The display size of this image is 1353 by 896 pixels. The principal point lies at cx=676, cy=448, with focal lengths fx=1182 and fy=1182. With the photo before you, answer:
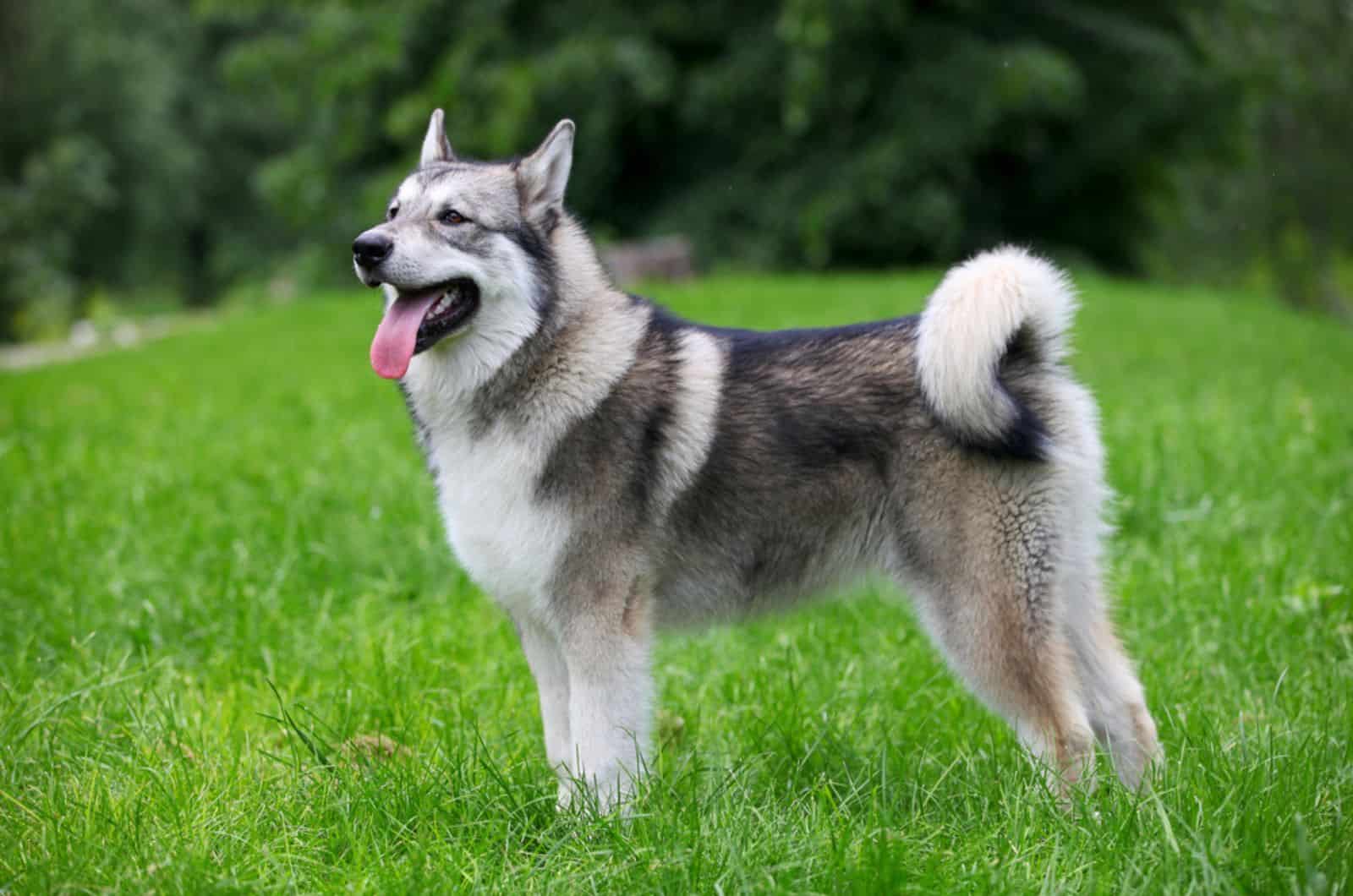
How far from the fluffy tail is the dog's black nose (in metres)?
1.36

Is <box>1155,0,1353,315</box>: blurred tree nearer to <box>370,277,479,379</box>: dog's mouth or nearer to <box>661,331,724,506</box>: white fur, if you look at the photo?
<box>661,331,724,506</box>: white fur

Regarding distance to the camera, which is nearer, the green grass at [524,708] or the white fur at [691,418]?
the green grass at [524,708]

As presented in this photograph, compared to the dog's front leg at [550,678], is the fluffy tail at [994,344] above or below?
above

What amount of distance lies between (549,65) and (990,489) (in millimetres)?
15504

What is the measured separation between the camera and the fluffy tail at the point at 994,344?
9.37 feet

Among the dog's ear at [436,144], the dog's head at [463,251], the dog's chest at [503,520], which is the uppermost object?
the dog's ear at [436,144]

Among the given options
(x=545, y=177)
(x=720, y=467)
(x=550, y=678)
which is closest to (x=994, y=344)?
(x=720, y=467)

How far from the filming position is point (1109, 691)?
10.2 ft

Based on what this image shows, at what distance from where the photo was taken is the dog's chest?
9.62ft

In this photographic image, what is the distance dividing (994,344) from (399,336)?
1468 mm

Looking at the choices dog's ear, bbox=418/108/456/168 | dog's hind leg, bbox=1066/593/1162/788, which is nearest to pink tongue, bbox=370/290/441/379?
dog's ear, bbox=418/108/456/168

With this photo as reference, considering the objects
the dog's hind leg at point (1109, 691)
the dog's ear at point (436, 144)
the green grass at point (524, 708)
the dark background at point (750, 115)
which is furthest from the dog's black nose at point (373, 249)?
the dark background at point (750, 115)

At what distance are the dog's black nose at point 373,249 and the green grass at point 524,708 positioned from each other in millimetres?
1164

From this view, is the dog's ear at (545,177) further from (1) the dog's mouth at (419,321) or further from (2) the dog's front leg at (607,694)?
(2) the dog's front leg at (607,694)
